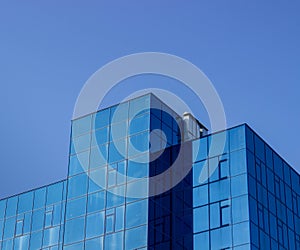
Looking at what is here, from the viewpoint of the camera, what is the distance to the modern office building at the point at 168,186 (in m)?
46.4

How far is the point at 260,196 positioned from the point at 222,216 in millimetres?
2820

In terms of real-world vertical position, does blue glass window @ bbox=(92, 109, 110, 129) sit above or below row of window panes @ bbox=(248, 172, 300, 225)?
above

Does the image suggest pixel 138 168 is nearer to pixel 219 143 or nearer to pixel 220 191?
pixel 220 191

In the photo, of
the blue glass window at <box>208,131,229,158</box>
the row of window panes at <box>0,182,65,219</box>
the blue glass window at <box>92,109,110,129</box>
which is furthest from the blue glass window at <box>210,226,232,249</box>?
the row of window panes at <box>0,182,65,219</box>

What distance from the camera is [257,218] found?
154 feet

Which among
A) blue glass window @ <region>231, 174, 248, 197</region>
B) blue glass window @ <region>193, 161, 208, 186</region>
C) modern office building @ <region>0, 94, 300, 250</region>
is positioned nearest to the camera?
modern office building @ <region>0, 94, 300, 250</region>

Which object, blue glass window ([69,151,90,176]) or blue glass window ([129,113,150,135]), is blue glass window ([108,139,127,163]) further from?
blue glass window ([69,151,90,176])

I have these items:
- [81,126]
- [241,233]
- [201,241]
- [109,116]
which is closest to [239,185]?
[241,233]

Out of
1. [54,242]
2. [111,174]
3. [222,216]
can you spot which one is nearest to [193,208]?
[222,216]

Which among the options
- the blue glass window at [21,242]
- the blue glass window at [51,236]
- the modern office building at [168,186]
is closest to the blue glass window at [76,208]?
the modern office building at [168,186]

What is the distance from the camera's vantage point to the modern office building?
46.4 m

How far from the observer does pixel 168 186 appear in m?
48.3

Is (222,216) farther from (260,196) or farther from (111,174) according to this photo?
(111,174)

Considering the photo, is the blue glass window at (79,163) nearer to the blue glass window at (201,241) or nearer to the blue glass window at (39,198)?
the blue glass window at (39,198)
